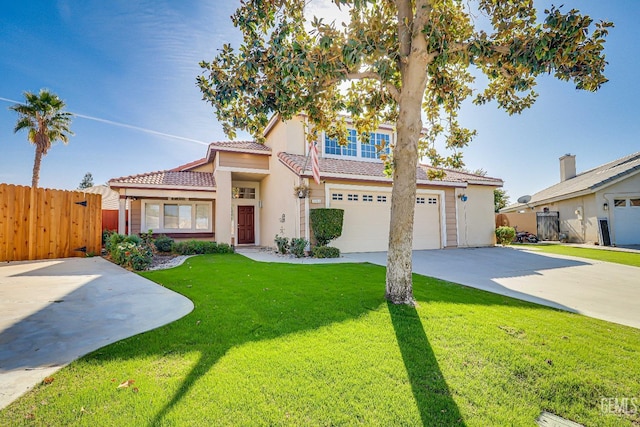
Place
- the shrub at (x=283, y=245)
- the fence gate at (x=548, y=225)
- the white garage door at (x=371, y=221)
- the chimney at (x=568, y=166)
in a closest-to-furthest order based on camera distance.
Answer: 1. the shrub at (x=283, y=245)
2. the white garage door at (x=371, y=221)
3. the fence gate at (x=548, y=225)
4. the chimney at (x=568, y=166)

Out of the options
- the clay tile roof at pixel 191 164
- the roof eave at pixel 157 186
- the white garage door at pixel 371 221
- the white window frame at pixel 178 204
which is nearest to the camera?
the white garage door at pixel 371 221

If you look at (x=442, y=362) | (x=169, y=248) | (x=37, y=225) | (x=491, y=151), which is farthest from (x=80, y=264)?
(x=491, y=151)

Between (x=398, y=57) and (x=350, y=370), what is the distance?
5029mm

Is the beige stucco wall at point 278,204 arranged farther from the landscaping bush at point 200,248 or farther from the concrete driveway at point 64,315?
the concrete driveway at point 64,315

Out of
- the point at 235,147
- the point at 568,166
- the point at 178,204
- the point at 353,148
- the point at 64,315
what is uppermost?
the point at 568,166

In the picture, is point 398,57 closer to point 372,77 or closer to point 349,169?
point 372,77

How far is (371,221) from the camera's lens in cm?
1288

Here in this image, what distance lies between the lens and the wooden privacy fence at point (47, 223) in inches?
355

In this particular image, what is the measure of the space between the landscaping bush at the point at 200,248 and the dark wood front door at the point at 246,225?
12.1 ft

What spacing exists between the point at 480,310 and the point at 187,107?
44.5 ft

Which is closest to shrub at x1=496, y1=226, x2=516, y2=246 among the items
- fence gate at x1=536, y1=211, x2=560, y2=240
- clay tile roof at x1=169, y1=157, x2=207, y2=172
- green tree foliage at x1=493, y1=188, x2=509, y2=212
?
fence gate at x1=536, y1=211, x2=560, y2=240

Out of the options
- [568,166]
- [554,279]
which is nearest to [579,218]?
[568,166]

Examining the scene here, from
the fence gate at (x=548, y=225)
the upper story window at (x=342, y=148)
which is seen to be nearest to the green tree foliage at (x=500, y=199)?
the fence gate at (x=548, y=225)

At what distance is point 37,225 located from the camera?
9539 mm
